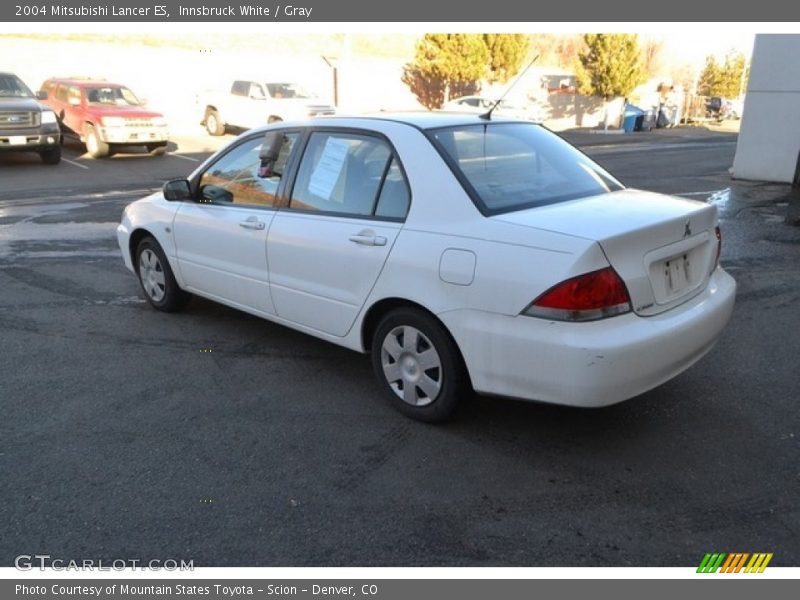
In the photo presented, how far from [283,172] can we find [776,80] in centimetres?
1183

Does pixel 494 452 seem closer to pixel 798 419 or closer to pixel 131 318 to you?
pixel 798 419

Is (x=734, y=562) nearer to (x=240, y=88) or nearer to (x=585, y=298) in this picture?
(x=585, y=298)

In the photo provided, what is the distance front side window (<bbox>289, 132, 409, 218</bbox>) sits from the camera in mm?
3842

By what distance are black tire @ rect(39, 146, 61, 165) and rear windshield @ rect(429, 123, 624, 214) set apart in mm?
14688

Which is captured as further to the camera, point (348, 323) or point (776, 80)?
point (776, 80)

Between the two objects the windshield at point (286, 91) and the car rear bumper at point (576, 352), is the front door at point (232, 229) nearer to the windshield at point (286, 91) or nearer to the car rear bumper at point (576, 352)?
the car rear bumper at point (576, 352)

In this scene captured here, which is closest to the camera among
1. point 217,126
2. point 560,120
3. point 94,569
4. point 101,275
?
point 94,569

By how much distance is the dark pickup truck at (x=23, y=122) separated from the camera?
14.7m

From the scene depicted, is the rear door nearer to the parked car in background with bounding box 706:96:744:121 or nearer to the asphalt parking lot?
the asphalt parking lot

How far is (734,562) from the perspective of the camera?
273cm

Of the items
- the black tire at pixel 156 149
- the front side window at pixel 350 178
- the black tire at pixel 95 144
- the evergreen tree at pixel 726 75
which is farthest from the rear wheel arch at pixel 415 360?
the evergreen tree at pixel 726 75

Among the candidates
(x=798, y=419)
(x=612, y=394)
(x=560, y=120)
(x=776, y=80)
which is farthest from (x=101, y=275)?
(x=560, y=120)

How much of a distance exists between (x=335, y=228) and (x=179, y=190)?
176cm

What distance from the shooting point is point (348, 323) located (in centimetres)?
403
